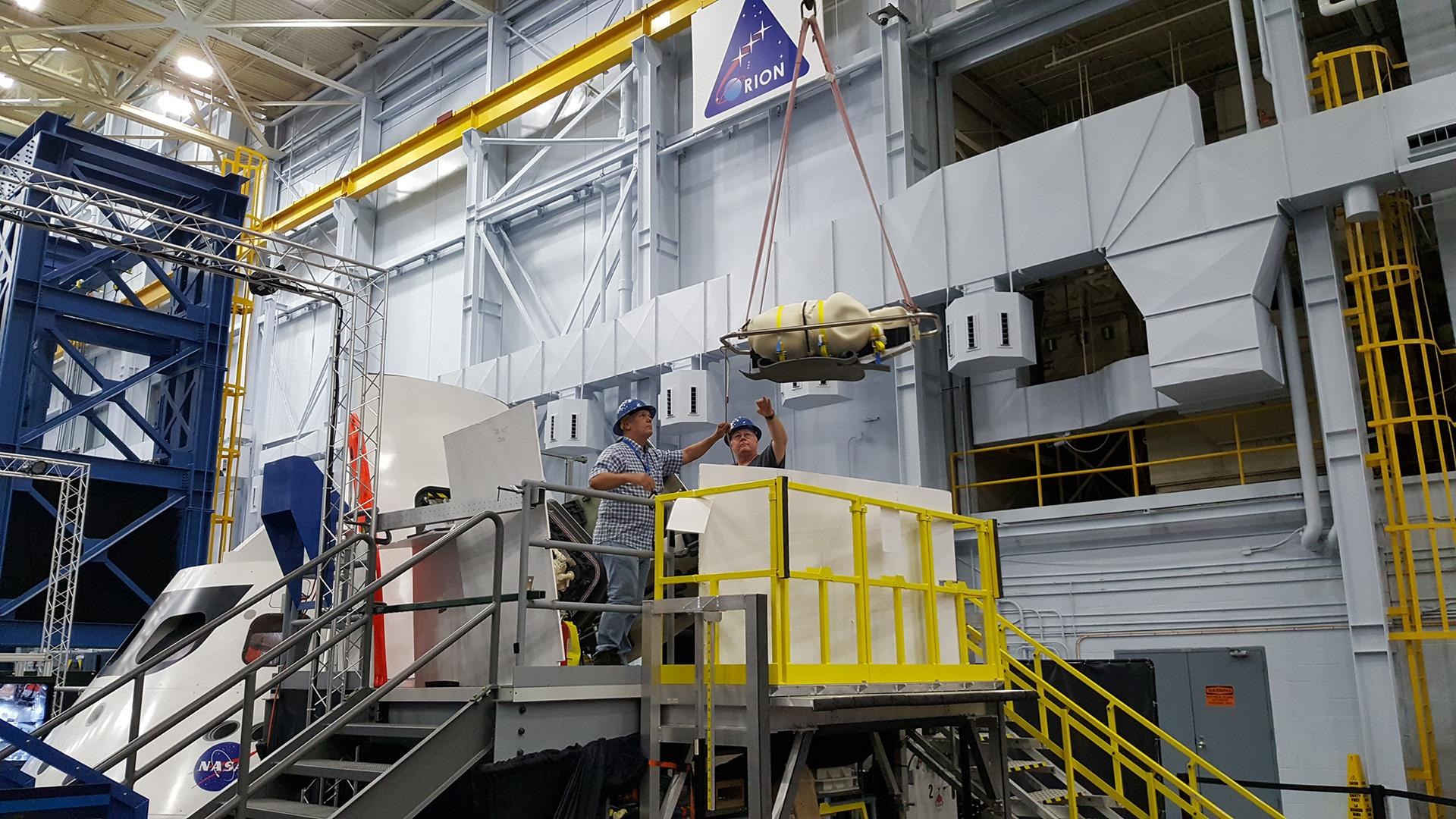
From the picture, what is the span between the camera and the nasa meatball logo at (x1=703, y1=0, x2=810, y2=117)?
15.8m

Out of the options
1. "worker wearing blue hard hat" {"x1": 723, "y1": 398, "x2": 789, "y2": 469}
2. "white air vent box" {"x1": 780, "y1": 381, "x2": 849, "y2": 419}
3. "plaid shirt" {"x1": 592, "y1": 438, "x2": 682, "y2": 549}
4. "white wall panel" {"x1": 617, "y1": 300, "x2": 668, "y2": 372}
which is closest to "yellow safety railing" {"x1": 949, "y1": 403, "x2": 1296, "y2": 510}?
"white air vent box" {"x1": 780, "y1": 381, "x2": 849, "y2": 419}

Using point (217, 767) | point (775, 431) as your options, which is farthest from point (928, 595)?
point (217, 767)

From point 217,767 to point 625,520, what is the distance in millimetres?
4800

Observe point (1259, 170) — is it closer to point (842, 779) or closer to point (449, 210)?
point (842, 779)

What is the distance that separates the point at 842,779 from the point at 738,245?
1108 centimetres

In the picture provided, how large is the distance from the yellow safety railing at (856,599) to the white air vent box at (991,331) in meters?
5.08

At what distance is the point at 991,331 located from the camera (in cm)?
1237

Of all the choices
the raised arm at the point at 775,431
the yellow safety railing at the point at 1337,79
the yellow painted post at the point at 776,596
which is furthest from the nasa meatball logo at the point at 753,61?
the yellow painted post at the point at 776,596

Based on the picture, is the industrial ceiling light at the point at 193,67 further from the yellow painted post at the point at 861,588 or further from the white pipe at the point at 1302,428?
the yellow painted post at the point at 861,588

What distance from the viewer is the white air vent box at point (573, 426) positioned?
17.4 meters

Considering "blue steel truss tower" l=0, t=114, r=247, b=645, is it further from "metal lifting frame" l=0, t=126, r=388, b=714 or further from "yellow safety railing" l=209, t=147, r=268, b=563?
"metal lifting frame" l=0, t=126, r=388, b=714

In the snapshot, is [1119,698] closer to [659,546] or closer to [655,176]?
[659,546]

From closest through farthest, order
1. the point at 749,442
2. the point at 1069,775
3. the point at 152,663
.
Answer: the point at 152,663, the point at 1069,775, the point at 749,442

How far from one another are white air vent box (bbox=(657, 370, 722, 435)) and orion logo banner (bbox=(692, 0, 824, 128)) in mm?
4240
